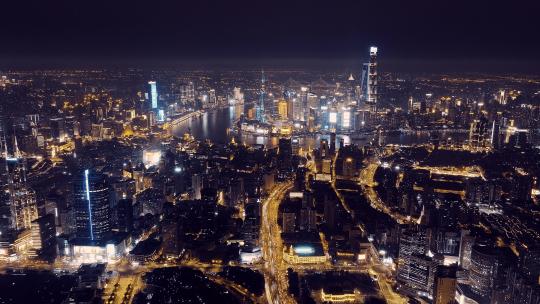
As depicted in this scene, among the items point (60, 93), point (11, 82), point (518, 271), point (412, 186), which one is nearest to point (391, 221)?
point (412, 186)

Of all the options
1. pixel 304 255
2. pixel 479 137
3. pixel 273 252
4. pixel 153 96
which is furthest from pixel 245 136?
pixel 304 255

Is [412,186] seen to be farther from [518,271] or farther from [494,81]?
[494,81]

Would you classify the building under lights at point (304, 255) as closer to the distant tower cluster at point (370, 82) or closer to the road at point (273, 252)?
the road at point (273, 252)

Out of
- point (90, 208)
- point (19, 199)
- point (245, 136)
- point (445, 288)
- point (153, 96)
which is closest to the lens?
point (445, 288)

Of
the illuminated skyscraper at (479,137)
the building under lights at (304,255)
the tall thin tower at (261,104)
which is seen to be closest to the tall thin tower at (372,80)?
the tall thin tower at (261,104)

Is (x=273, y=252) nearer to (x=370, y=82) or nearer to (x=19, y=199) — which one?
(x=19, y=199)

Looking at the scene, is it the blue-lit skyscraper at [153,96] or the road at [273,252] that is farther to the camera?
the blue-lit skyscraper at [153,96]
